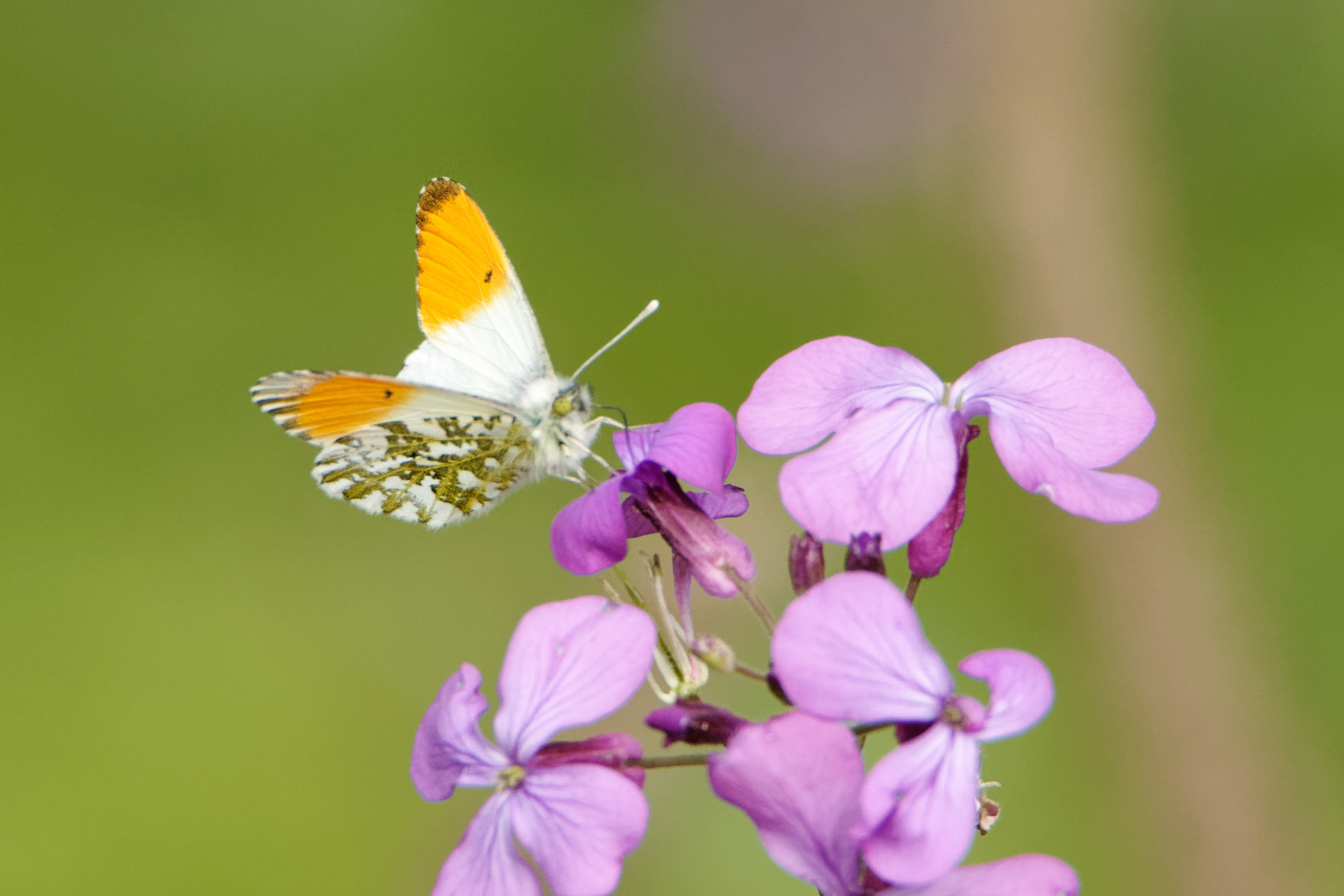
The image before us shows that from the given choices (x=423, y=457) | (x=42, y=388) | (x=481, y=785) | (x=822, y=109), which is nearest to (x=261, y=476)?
(x=42, y=388)

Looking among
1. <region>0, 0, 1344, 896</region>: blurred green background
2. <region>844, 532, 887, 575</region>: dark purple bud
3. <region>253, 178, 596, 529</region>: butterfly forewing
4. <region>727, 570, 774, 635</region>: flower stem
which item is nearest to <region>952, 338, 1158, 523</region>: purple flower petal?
<region>844, 532, 887, 575</region>: dark purple bud

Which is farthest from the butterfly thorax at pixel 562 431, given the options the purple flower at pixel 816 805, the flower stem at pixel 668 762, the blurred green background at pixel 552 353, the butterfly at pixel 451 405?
the blurred green background at pixel 552 353

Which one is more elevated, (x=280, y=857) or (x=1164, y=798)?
(x=280, y=857)

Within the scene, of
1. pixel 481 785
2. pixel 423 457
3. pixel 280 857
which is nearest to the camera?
pixel 481 785

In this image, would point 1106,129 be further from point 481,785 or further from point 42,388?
point 42,388

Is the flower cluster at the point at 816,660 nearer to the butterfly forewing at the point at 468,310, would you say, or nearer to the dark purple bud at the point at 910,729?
the dark purple bud at the point at 910,729

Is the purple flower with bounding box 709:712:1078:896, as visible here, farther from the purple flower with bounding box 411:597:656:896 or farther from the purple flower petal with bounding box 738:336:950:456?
the purple flower petal with bounding box 738:336:950:456
